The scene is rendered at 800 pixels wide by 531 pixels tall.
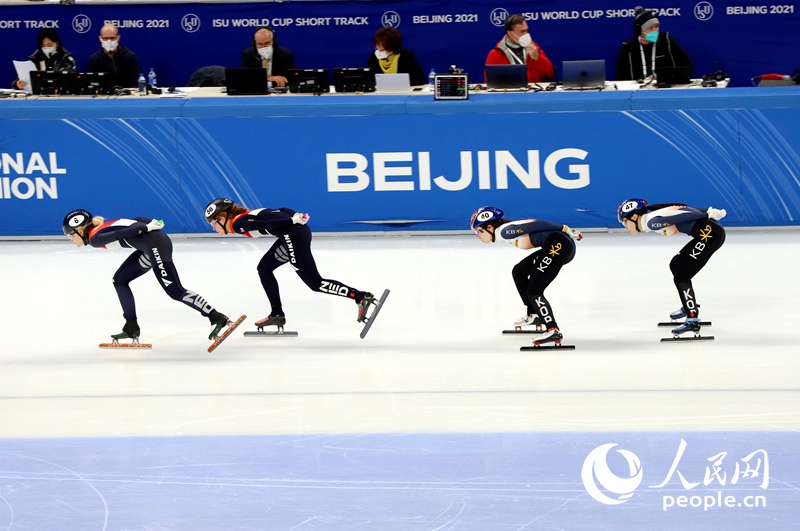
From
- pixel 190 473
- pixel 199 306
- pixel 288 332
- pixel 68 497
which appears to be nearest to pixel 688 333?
pixel 288 332

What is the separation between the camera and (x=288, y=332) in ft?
31.8

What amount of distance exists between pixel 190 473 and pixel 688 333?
4.47 meters

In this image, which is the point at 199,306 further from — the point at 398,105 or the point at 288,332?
the point at 398,105

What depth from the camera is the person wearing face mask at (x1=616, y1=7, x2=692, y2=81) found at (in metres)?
14.8

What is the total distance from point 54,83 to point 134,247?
5769 millimetres

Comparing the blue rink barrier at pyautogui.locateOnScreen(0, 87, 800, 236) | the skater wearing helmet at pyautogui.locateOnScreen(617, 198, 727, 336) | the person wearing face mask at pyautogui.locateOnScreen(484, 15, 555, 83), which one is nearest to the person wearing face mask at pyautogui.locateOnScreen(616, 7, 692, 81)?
the person wearing face mask at pyautogui.locateOnScreen(484, 15, 555, 83)

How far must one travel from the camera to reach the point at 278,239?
31.2 ft

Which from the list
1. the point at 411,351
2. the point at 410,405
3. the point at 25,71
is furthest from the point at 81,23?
the point at 410,405

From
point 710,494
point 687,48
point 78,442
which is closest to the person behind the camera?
point 710,494

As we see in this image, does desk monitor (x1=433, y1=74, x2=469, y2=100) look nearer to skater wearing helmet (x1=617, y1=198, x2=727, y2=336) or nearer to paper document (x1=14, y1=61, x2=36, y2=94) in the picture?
skater wearing helmet (x1=617, y1=198, x2=727, y2=336)

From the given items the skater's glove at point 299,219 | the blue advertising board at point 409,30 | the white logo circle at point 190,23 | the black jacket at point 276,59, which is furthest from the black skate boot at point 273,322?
the white logo circle at point 190,23

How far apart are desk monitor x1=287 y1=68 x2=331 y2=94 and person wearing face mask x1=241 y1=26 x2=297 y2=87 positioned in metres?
0.79

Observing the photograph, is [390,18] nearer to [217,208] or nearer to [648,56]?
[648,56]

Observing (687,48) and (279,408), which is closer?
(279,408)
